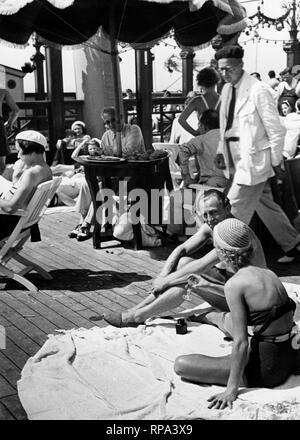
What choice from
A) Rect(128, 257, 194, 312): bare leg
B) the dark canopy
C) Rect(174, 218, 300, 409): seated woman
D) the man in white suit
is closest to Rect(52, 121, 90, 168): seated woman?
the dark canopy

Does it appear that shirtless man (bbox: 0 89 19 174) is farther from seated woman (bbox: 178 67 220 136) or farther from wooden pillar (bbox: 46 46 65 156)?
seated woman (bbox: 178 67 220 136)

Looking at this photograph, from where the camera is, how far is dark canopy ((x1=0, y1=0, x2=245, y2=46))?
22.9 ft

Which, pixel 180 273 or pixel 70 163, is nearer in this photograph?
pixel 180 273

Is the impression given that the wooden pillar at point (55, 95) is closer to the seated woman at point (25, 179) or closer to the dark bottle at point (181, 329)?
the seated woman at point (25, 179)

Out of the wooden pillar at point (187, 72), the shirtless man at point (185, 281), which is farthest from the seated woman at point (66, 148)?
the shirtless man at point (185, 281)

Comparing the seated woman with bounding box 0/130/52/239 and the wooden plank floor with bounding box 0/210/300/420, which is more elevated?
the seated woman with bounding box 0/130/52/239

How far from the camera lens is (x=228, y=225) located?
3098 mm

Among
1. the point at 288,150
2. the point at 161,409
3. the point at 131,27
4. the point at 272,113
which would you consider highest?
the point at 131,27

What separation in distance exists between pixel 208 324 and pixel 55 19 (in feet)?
16.3

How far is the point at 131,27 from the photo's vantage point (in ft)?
26.7

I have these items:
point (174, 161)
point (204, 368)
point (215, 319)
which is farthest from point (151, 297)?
point (174, 161)

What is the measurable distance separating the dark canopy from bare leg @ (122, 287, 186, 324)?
3.75 m

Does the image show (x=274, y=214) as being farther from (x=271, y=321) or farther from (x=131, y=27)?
(x=131, y=27)

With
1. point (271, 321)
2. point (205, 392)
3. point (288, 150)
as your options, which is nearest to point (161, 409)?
point (205, 392)
